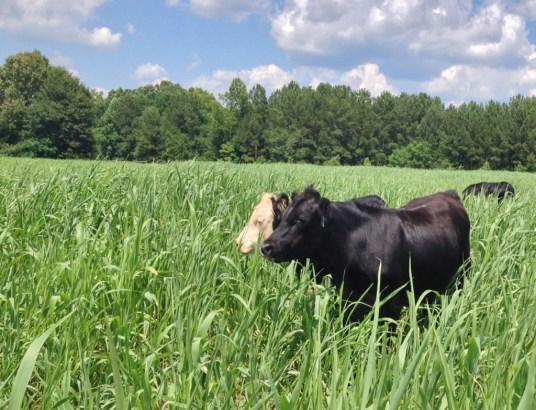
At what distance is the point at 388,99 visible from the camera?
94.2 metres

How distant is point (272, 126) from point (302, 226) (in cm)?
7824

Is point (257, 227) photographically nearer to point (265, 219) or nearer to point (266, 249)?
point (265, 219)

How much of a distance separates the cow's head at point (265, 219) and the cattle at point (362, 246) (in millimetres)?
323

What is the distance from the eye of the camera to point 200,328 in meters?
2.27

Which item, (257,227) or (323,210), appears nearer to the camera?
(323,210)

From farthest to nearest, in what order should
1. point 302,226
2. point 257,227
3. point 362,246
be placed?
point 257,227
point 362,246
point 302,226

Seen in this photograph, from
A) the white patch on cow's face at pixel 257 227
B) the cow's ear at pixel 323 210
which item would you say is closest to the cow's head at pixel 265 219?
the white patch on cow's face at pixel 257 227

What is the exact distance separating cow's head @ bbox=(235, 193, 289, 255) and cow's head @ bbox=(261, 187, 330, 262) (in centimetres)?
29

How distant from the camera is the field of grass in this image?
176 centimetres

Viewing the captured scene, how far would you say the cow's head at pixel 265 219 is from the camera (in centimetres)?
424

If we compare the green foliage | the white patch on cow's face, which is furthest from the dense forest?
the white patch on cow's face

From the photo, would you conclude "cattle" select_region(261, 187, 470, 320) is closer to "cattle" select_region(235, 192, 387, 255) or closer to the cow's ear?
the cow's ear

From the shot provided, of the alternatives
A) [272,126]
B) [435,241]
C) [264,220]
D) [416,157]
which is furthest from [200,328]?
[416,157]

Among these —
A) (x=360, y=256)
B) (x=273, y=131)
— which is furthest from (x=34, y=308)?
(x=273, y=131)
